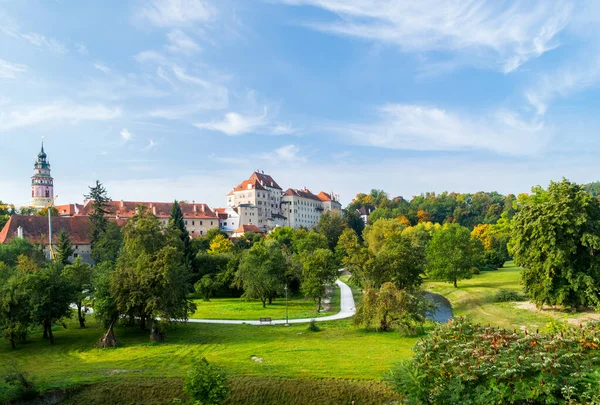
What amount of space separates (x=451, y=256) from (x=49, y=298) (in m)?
40.3

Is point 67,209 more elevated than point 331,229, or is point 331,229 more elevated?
point 67,209

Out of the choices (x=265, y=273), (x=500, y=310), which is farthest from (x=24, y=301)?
(x=500, y=310)

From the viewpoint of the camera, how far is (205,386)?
1329cm

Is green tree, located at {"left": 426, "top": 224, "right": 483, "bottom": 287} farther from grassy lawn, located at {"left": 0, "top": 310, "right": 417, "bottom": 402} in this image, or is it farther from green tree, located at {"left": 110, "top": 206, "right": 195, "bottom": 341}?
green tree, located at {"left": 110, "top": 206, "right": 195, "bottom": 341}

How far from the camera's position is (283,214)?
126 m

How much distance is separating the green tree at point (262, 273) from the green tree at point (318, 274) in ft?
13.8

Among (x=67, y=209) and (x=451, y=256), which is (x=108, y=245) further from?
(x=67, y=209)

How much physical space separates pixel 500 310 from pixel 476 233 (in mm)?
57256

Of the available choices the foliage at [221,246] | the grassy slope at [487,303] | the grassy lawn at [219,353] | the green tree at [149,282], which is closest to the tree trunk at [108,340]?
the grassy lawn at [219,353]

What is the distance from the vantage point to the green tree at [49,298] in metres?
25.3

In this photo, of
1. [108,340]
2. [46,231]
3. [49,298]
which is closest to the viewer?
[108,340]

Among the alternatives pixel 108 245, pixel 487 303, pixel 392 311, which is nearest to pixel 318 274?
pixel 392 311

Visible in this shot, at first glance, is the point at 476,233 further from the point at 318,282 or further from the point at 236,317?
the point at 236,317

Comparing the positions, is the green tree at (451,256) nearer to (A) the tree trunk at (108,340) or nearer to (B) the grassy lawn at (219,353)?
(B) the grassy lawn at (219,353)
